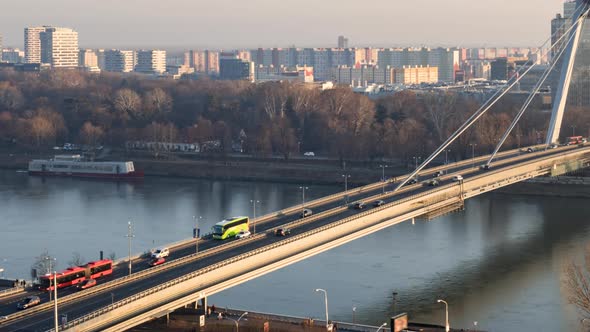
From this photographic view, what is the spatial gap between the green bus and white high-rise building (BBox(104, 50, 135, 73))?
186 ft

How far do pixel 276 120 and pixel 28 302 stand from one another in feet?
64.9

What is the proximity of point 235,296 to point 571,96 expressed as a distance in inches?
858

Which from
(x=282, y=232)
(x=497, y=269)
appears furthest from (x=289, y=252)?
(x=497, y=269)

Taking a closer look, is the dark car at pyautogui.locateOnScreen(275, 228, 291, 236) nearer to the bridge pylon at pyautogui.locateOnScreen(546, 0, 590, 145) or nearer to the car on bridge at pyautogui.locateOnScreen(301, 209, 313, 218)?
the car on bridge at pyautogui.locateOnScreen(301, 209, 313, 218)

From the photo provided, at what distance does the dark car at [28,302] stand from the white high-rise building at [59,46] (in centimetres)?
5542

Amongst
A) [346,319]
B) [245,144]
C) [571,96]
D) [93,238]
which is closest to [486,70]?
[571,96]

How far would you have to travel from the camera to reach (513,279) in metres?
14.1

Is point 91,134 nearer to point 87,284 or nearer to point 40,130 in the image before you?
point 40,130

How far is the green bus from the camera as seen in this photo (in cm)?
1288

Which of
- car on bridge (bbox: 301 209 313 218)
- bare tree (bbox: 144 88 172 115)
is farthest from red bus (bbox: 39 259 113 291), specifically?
bare tree (bbox: 144 88 172 115)

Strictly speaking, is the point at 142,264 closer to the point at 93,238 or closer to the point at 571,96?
the point at 93,238

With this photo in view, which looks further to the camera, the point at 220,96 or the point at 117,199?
the point at 220,96

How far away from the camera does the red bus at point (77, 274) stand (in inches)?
416

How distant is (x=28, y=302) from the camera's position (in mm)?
9906
